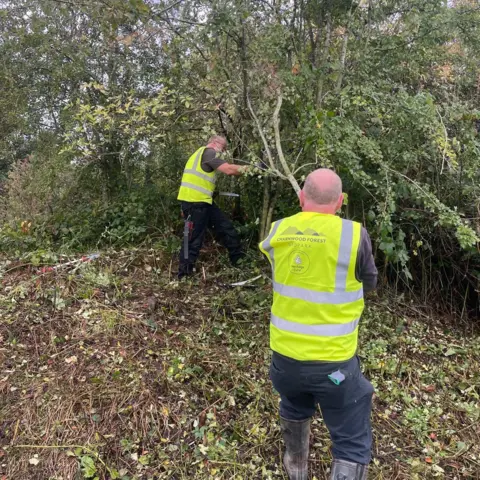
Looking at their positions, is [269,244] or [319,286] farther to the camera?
[269,244]

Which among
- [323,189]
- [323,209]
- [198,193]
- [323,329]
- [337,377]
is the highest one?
[323,189]

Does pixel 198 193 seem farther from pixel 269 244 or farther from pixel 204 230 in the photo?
pixel 269 244

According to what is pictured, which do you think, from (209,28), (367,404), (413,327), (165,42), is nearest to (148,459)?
(367,404)

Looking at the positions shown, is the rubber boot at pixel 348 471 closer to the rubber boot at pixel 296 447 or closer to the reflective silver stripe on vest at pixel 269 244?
the rubber boot at pixel 296 447

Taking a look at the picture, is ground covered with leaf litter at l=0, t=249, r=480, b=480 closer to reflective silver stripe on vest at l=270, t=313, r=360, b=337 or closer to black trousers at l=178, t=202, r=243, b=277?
black trousers at l=178, t=202, r=243, b=277

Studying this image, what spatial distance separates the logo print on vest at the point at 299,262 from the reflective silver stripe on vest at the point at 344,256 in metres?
0.15

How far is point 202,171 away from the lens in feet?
15.3

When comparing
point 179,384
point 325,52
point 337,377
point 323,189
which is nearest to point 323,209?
point 323,189

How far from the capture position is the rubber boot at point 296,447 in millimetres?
2402

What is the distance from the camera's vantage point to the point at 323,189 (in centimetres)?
212

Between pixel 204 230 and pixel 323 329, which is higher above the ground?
pixel 323 329

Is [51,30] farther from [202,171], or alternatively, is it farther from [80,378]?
[80,378]

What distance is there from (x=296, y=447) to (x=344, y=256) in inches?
46.6

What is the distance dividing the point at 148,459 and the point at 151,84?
14.4 ft
